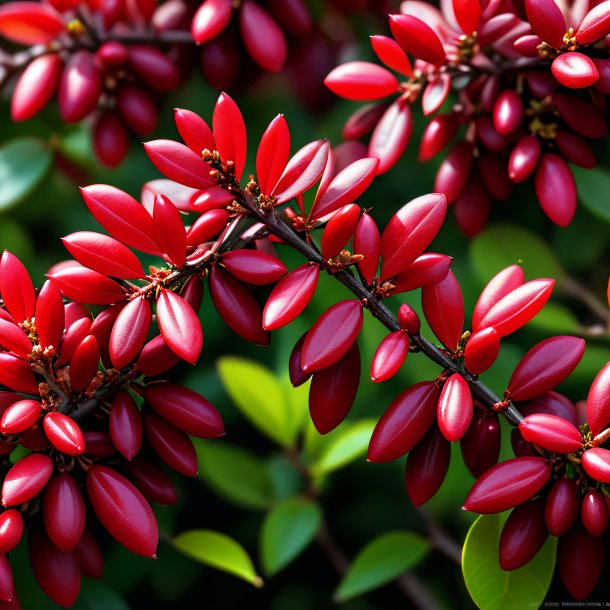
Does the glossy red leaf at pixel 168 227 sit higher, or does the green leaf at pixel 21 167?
the glossy red leaf at pixel 168 227

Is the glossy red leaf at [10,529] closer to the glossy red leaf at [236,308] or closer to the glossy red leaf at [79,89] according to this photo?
the glossy red leaf at [236,308]

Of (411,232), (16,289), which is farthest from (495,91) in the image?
(16,289)

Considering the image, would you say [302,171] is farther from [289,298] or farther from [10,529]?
[10,529]

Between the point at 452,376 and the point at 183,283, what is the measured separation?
0.63 ft

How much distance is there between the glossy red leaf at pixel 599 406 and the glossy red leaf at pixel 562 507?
39 mm

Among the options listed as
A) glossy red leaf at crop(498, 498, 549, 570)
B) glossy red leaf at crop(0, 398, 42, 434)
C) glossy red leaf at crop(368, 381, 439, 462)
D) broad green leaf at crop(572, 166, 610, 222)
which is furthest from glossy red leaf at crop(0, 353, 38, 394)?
broad green leaf at crop(572, 166, 610, 222)

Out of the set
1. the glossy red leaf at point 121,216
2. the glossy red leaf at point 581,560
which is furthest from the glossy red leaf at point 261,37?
the glossy red leaf at point 581,560

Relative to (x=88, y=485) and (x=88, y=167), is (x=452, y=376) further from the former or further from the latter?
(x=88, y=167)

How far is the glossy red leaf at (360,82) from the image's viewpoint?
0.62 metres

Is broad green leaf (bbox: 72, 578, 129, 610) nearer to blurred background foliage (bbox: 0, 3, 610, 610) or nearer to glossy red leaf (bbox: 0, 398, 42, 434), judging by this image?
blurred background foliage (bbox: 0, 3, 610, 610)

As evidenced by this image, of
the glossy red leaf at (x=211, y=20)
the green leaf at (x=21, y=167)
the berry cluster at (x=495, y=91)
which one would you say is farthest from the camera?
the green leaf at (x=21, y=167)

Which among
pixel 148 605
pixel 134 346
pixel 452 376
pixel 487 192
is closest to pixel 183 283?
pixel 134 346

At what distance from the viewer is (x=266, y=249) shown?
0.55 m

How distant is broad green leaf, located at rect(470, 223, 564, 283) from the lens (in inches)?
28.8
